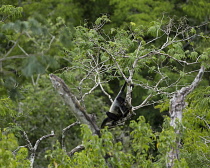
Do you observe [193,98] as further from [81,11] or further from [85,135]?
[81,11]

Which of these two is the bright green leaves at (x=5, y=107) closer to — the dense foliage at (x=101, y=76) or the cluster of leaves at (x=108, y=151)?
the dense foliage at (x=101, y=76)

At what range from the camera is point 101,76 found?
38.1 feet

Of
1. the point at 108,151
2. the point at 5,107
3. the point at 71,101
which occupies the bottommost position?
the point at 5,107

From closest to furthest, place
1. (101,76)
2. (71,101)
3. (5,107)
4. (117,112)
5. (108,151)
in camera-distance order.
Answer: (108,151)
(71,101)
(117,112)
(5,107)
(101,76)

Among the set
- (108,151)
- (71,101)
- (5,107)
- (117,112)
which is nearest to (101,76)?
(117,112)

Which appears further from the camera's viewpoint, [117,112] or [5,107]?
[5,107]

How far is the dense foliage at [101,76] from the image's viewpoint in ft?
22.4

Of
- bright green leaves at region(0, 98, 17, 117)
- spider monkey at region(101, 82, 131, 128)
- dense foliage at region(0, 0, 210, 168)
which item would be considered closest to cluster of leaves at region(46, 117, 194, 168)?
dense foliage at region(0, 0, 210, 168)

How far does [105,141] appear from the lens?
6.68m

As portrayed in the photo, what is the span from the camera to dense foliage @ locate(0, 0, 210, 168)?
683cm

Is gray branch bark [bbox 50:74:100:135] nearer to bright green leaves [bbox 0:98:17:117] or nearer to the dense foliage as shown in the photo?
the dense foliage

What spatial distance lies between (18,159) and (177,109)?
2.54 meters

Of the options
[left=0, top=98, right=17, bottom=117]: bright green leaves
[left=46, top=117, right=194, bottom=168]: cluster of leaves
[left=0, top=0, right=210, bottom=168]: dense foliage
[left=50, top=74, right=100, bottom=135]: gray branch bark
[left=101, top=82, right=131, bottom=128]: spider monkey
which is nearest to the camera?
[left=46, top=117, right=194, bottom=168]: cluster of leaves

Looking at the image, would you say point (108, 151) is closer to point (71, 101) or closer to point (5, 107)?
point (71, 101)
